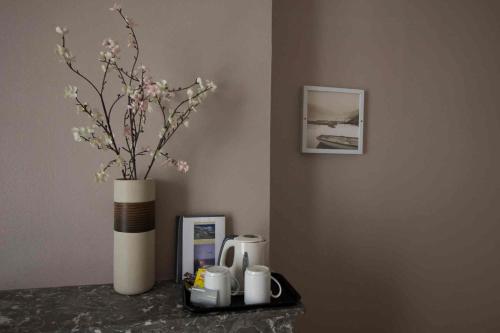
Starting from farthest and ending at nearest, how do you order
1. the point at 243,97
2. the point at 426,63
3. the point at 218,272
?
the point at 426,63 → the point at 243,97 → the point at 218,272

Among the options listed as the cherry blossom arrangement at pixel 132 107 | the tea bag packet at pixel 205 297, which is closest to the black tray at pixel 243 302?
the tea bag packet at pixel 205 297

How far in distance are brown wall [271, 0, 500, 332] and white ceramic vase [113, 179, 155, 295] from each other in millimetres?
846

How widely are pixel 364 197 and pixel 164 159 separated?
1284 millimetres

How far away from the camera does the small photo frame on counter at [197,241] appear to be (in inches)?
52.5

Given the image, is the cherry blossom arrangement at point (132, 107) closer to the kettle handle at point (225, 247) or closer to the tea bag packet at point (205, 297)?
the kettle handle at point (225, 247)

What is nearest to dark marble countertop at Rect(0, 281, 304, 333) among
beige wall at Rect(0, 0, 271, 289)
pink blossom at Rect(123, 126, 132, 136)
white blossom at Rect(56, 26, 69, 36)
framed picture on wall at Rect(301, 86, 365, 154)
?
beige wall at Rect(0, 0, 271, 289)

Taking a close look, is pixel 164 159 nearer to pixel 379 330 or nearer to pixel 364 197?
pixel 364 197

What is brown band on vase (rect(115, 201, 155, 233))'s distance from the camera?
46.0 inches

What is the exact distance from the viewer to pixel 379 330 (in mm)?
2021

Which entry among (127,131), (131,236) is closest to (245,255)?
(131,236)

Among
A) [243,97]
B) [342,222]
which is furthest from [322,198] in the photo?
[243,97]

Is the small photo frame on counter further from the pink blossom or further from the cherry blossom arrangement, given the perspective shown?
the pink blossom

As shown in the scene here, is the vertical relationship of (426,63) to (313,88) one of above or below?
above

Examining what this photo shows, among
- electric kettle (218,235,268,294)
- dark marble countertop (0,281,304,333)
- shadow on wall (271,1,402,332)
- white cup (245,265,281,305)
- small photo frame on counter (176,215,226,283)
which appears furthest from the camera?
shadow on wall (271,1,402,332)
